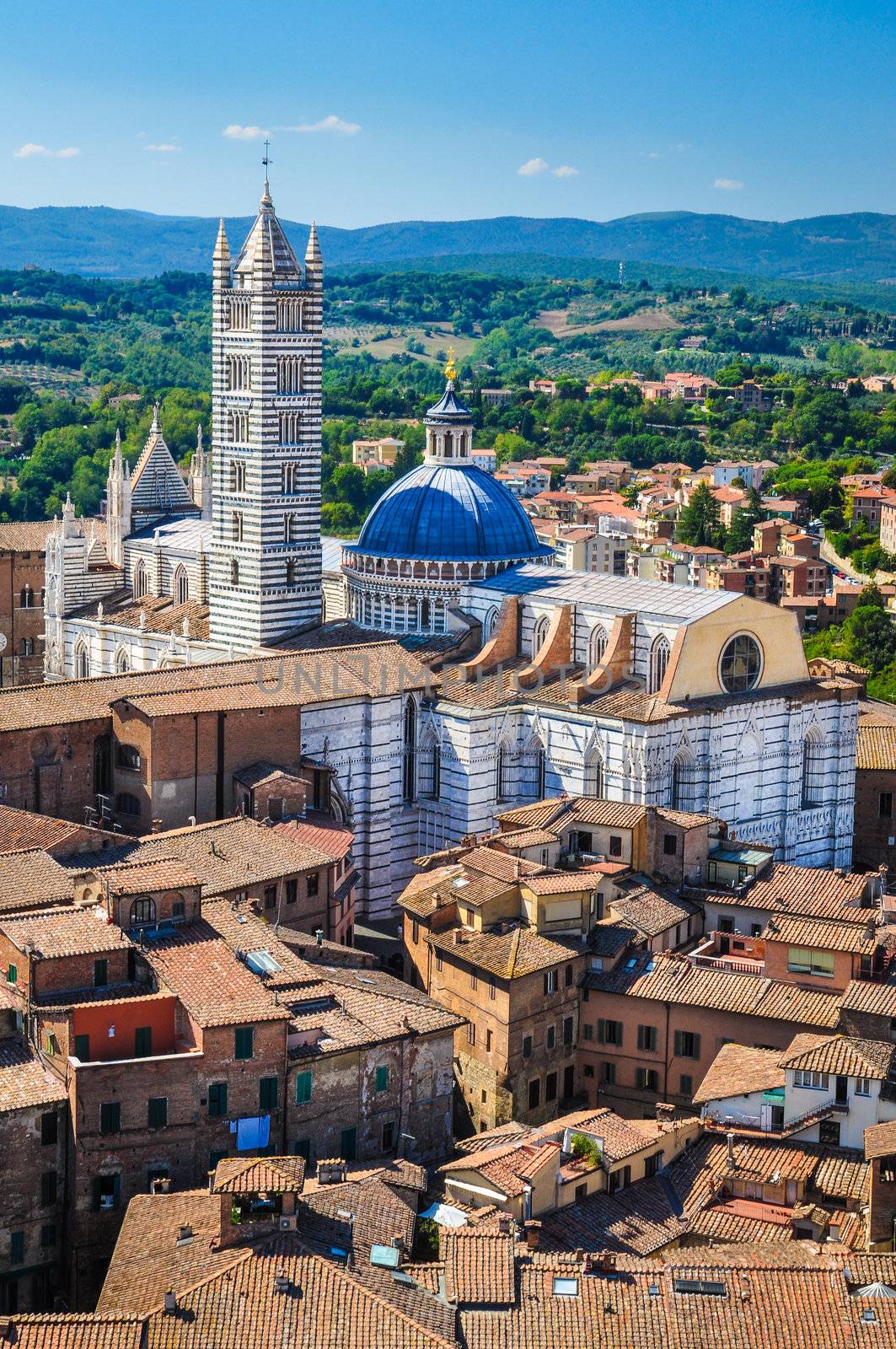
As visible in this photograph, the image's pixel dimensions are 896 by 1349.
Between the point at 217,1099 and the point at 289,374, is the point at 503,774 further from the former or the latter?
the point at 217,1099

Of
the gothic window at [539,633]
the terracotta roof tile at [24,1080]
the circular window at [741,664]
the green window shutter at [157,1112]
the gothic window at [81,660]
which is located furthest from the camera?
the gothic window at [81,660]

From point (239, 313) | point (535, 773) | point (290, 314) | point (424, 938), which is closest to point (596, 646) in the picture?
point (535, 773)

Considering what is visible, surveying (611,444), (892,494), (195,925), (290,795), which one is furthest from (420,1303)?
(611,444)

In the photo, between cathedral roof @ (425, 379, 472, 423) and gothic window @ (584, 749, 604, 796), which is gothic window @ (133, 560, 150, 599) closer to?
cathedral roof @ (425, 379, 472, 423)

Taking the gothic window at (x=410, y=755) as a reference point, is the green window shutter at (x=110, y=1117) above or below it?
below

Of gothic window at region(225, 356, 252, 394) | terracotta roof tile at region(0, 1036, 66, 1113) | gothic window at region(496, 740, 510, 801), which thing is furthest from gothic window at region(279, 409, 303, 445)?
terracotta roof tile at region(0, 1036, 66, 1113)

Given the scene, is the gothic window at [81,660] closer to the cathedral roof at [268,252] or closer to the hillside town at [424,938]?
the hillside town at [424,938]

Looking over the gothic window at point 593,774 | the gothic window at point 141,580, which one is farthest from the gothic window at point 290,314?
the gothic window at point 593,774
